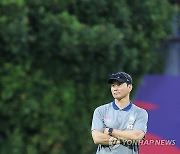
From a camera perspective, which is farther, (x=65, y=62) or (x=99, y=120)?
(x=65, y=62)

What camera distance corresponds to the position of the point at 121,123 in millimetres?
4855

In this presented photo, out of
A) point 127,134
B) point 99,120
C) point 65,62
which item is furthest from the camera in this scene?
point 65,62

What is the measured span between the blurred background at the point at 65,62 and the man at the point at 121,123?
5.53 m

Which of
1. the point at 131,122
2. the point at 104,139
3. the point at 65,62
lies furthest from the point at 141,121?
the point at 65,62

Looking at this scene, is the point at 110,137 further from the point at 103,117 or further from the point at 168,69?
the point at 168,69

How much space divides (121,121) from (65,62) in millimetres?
6677

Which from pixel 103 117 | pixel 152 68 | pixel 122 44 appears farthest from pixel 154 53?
pixel 103 117

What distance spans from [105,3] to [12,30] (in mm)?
1963

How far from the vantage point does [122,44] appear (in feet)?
38.1

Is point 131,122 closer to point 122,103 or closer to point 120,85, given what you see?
point 122,103

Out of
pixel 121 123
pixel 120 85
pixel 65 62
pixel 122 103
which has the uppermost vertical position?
pixel 65 62

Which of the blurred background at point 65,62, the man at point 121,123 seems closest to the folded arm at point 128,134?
the man at point 121,123

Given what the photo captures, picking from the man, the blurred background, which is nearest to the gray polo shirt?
the man

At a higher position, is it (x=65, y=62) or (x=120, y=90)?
(x=65, y=62)
